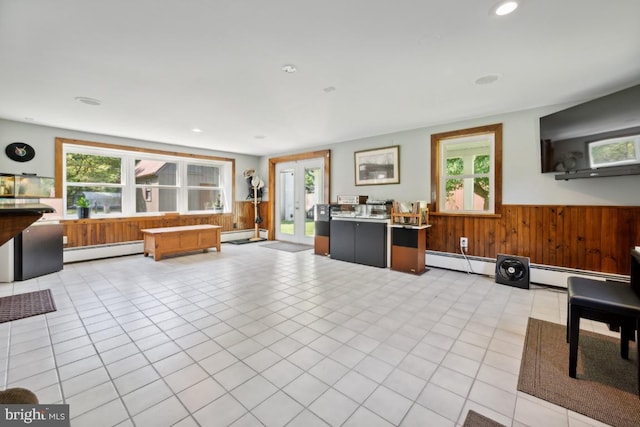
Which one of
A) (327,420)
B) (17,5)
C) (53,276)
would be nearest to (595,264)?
(327,420)

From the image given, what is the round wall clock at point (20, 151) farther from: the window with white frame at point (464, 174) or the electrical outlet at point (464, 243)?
the electrical outlet at point (464, 243)

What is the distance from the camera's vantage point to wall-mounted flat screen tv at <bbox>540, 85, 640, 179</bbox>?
283cm

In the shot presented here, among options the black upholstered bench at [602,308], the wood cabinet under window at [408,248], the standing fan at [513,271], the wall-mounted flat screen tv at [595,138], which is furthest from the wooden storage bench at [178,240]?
the wall-mounted flat screen tv at [595,138]

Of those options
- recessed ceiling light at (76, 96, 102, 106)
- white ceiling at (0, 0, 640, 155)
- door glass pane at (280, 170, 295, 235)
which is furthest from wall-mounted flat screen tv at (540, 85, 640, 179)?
recessed ceiling light at (76, 96, 102, 106)

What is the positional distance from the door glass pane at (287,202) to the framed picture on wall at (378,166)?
238cm

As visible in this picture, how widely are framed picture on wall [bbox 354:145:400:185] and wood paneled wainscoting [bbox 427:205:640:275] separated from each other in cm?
136

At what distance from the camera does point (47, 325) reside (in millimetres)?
2715

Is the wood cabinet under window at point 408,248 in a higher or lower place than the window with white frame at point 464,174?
lower

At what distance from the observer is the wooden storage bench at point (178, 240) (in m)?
5.63

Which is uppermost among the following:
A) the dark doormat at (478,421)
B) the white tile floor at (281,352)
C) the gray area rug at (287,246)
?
the gray area rug at (287,246)

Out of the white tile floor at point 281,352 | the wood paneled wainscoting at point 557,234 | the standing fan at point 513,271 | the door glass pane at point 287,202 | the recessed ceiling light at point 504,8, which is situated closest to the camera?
the white tile floor at point 281,352

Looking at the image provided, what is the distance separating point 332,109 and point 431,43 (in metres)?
1.92

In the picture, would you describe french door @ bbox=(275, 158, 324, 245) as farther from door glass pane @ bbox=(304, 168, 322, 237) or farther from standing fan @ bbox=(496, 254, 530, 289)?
standing fan @ bbox=(496, 254, 530, 289)

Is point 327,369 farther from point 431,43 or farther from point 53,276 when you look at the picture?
point 53,276
